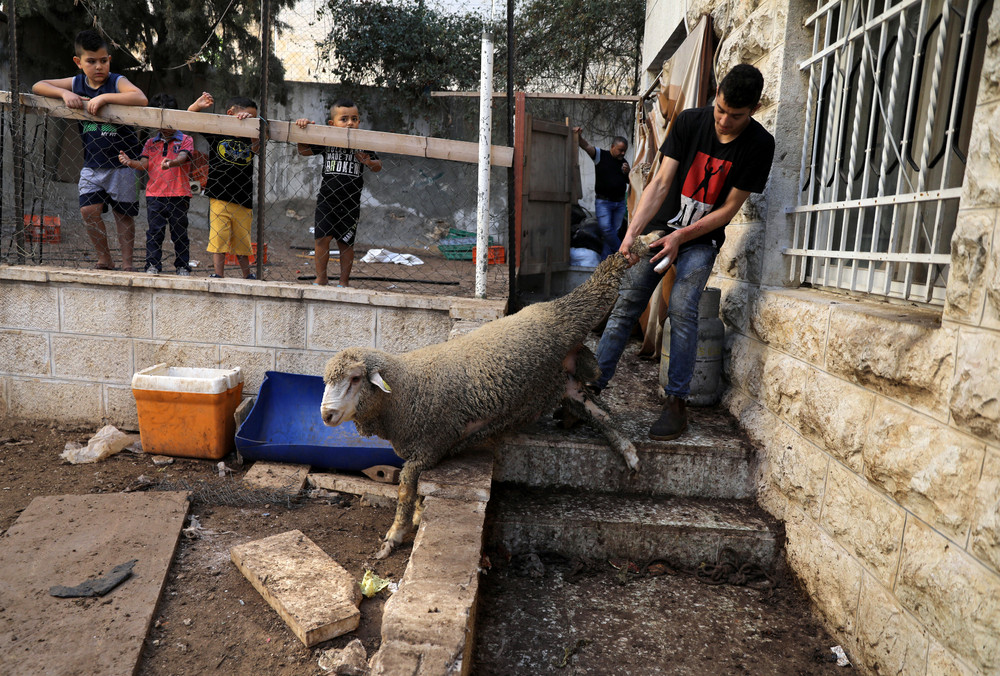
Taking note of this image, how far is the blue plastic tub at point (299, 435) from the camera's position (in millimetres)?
4031

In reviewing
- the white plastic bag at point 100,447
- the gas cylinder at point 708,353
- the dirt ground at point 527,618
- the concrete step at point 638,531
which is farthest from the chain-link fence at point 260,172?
the concrete step at point 638,531

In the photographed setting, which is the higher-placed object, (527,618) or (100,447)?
(100,447)

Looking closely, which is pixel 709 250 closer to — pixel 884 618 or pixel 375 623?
pixel 884 618

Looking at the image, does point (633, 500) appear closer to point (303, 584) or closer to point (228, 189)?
point (303, 584)

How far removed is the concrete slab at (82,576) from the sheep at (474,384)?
3.61ft

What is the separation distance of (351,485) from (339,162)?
2.49 meters

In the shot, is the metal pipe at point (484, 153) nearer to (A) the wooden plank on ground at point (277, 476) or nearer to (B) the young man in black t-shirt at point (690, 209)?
(B) the young man in black t-shirt at point (690, 209)

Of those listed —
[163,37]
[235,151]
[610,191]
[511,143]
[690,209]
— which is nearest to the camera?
[690,209]

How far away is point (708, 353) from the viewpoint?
12.8 ft

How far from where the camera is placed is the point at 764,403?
3.41 m

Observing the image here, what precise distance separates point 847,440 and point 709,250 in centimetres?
130

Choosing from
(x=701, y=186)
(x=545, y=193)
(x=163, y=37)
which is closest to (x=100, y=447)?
(x=701, y=186)

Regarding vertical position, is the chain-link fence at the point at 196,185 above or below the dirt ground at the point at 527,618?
above

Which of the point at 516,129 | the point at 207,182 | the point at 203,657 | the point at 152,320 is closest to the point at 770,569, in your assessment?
the point at 203,657
